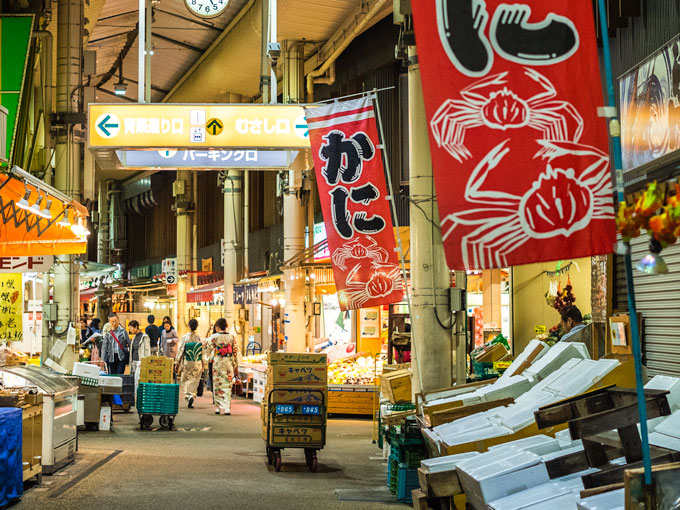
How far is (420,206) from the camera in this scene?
11070mm

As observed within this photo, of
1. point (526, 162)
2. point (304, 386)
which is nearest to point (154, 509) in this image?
point (304, 386)

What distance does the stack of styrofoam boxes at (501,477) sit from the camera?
4758 millimetres

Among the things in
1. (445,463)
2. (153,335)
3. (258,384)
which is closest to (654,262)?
(445,463)

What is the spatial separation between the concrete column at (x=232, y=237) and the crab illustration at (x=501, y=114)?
26.0 m

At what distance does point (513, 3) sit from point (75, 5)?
15.6 meters

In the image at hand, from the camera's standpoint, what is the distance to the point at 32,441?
10.2 metres

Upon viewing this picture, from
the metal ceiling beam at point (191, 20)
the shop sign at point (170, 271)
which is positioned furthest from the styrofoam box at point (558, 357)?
the shop sign at point (170, 271)

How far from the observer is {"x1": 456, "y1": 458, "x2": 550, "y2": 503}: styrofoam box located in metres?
4.75

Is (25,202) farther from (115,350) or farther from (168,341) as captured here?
(168,341)

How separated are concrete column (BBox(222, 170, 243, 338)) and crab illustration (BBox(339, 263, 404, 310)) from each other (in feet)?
64.4

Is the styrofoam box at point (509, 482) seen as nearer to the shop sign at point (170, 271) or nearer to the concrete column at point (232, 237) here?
the concrete column at point (232, 237)

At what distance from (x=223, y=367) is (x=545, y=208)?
15.0m

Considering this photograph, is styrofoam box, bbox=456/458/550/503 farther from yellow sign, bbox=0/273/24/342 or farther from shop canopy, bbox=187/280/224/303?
shop canopy, bbox=187/280/224/303

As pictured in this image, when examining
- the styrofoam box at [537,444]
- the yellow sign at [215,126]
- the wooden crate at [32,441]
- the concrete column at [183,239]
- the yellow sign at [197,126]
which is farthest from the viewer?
the concrete column at [183,239]
